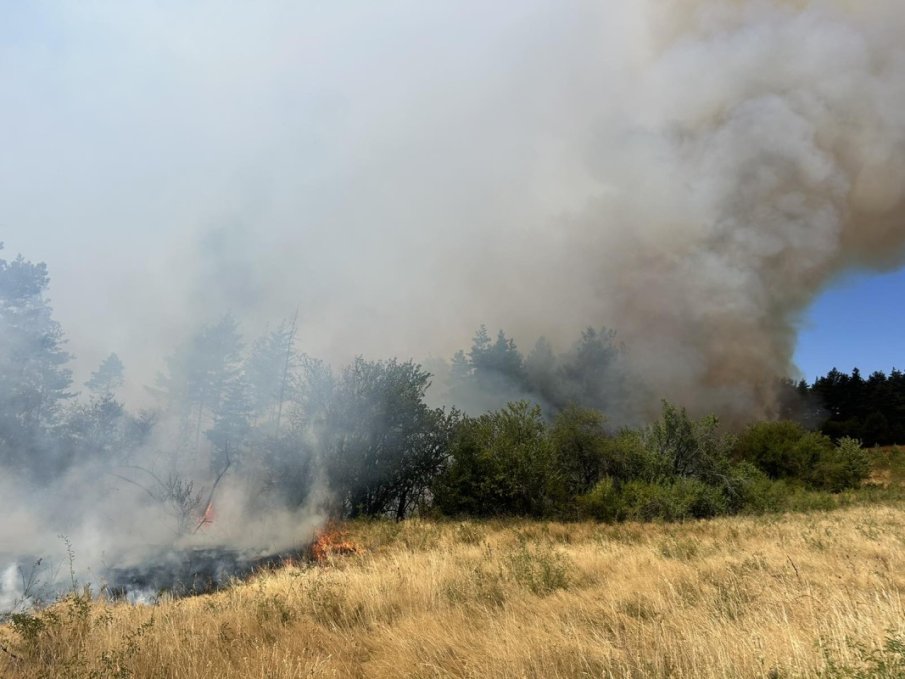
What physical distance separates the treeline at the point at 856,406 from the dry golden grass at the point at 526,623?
53471 millimetres

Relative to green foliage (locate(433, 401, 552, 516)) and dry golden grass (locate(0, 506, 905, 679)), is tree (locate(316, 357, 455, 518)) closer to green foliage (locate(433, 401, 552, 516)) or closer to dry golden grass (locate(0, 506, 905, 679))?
green foliage (locate(433, 401, 552, 516))

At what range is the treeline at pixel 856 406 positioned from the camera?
4725cm

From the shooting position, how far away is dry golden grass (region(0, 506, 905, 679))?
10.6ft

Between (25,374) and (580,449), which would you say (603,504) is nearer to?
(580,449)

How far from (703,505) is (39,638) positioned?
57.7 ft

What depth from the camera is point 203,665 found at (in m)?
3.66

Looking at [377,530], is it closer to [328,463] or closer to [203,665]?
[328,463]

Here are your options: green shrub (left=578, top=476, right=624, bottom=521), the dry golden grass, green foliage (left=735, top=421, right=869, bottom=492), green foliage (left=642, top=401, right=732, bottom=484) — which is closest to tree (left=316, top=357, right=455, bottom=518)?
green shrub (left=578, top=476, right=624, bottom=521)

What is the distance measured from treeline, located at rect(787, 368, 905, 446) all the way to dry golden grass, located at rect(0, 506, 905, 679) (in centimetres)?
5347

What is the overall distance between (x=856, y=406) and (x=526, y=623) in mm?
69387

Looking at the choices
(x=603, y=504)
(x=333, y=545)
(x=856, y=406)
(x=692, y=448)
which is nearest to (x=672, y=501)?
(x=603, y=504)

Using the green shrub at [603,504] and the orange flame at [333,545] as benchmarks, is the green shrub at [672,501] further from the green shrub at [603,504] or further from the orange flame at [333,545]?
the orange flame at [333,545]

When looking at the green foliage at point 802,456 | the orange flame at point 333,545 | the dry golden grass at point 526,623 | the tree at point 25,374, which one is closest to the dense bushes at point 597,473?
the orange flame at point 333,545

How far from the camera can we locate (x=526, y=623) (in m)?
4.30
